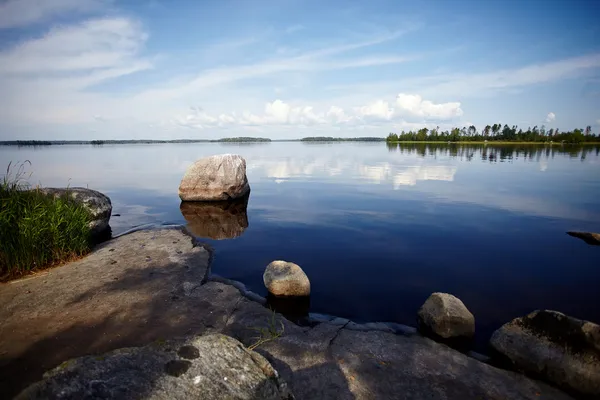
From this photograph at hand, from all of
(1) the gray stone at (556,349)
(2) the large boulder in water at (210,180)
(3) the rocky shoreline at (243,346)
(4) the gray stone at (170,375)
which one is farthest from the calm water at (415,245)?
(4) the gray stone at (170,375)

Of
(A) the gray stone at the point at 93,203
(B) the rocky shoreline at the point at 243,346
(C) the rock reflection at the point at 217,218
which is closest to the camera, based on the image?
(B) the rocky shoreline at the point at 243,346

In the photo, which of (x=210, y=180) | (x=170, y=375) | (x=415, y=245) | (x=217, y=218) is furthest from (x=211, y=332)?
(x=210, y=180)

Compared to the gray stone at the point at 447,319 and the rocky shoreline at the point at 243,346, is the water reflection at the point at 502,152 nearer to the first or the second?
the gray stone at the point at 447,319

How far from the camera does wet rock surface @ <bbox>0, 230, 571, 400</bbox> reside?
514 centimetres

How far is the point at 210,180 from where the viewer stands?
21.7m

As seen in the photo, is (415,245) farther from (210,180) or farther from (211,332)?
(210,180)

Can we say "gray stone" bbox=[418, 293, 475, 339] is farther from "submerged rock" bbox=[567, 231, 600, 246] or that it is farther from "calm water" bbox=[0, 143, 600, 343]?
"submerged rock" bbox=[567, 231, 600, 246]

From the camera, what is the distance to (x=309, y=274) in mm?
10773

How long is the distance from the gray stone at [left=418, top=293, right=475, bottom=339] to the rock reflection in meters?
10.1

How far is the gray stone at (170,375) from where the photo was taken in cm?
298

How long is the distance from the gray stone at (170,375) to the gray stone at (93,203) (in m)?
12.5

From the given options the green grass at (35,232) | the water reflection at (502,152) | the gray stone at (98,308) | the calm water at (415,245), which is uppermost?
the water reflection at (502,152)

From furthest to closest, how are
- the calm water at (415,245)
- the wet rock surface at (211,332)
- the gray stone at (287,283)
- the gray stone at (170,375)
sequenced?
1. the calm water at (415,245)
2. the gray stone at (287,283)
3. the wet rock surface at (211,332)
4. the gray stone at (170,375)

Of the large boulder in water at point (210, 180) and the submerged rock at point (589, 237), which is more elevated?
the large boulder in water at point (210, 180)
